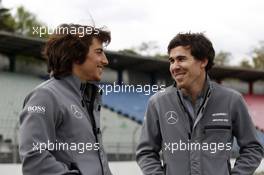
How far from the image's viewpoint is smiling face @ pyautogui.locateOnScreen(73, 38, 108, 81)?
95.5 inches

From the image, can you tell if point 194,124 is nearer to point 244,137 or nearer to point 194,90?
point 194,90

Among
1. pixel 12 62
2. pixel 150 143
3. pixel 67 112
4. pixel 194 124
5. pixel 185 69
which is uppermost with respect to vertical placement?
pixel 185 69

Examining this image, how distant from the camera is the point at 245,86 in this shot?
2759 cm

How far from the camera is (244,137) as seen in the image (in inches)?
115

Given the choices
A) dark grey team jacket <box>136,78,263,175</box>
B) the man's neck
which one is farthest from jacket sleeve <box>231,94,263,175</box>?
the man's neck

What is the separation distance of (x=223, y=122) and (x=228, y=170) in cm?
24

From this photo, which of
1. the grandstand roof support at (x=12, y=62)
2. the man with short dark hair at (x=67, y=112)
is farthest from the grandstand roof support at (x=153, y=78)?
the man with short dark hair at (x=67, y=112)

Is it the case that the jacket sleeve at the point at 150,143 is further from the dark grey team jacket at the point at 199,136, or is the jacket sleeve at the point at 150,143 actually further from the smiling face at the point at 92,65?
the smiling face at the point at 92,65

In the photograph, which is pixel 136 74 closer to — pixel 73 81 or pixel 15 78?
pixel 15 78

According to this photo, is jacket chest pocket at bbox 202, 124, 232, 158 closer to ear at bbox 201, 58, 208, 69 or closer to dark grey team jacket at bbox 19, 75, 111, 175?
ear at bbox 201, 58, 208, 69

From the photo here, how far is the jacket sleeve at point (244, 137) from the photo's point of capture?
290 centimetres

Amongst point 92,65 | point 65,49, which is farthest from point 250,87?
point 65,49

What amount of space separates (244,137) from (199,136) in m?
0.27

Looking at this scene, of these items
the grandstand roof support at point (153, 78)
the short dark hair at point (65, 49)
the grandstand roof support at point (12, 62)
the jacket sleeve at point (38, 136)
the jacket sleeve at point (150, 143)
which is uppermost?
the short dark hair at point (65, 49)
